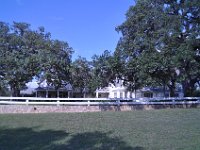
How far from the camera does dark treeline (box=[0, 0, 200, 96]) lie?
3222 cm

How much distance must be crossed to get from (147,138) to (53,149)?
129 inches

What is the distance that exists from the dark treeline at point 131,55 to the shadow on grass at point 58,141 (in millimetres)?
21135

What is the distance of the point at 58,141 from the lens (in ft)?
33.6

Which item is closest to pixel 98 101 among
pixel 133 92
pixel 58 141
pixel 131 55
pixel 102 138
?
pixel 131 55

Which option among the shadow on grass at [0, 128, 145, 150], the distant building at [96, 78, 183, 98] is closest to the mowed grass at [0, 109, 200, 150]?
the shadow on grass at [0, 128, 145, 150]

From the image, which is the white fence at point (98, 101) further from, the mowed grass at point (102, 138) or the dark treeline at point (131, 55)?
the mowed grass at point (102, 138)

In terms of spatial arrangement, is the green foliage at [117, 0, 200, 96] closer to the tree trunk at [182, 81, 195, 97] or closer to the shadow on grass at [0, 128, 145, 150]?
the tree trunk at [182, 81, 195, 97]

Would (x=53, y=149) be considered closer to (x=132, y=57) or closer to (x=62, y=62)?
(x=132, y=57)

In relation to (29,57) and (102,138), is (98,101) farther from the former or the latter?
(102,138)

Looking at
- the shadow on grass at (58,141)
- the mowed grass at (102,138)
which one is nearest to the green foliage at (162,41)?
the mowed grass at (102,138)

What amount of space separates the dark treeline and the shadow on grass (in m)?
21.1

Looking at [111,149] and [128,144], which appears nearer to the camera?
[111,149]

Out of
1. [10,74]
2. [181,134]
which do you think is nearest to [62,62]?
[10,74]

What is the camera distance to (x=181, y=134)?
11711 mm
